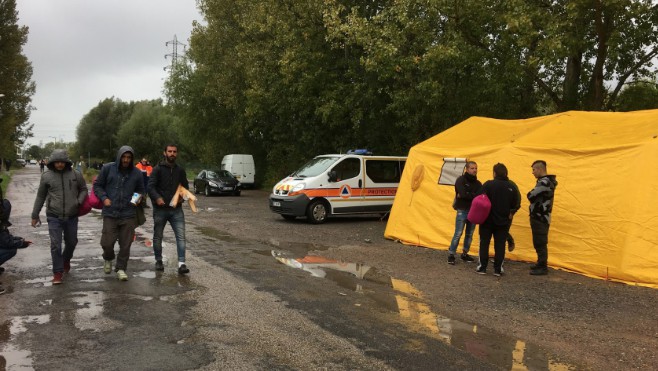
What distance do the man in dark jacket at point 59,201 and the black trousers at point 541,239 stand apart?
674cm

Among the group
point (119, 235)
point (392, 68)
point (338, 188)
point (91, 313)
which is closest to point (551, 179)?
point (119, 235)

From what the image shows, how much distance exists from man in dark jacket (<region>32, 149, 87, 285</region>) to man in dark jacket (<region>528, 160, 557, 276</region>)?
6.68m

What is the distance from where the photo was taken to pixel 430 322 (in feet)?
18.7

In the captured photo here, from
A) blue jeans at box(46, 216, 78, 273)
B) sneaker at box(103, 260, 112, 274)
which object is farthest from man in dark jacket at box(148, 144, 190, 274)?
blue jeans at box(46, 216, 78, 273)

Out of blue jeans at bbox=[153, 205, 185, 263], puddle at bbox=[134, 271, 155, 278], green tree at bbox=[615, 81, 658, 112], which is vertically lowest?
puddle at bbox=[134, 271, 155, 278]

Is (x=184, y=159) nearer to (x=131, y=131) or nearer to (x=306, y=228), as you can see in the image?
(x=131, y=131)

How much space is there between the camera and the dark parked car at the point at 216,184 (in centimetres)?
2782

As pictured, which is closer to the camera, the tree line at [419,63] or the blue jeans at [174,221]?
the blue jeans at [174,221]

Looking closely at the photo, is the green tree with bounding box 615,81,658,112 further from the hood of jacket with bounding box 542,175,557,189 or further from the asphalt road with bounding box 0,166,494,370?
the asphalt road with bounding box 0,166,494,370

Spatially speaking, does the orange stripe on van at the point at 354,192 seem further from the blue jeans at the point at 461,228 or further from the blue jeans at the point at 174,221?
the blue jeans at the point at 174,221

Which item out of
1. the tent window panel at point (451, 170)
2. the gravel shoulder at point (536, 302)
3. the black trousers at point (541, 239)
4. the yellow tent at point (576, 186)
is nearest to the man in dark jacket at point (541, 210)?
the black trousers at point (541, 239)

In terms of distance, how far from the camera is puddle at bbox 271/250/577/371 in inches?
184

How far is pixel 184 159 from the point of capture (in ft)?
206

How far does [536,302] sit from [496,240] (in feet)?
5.19
